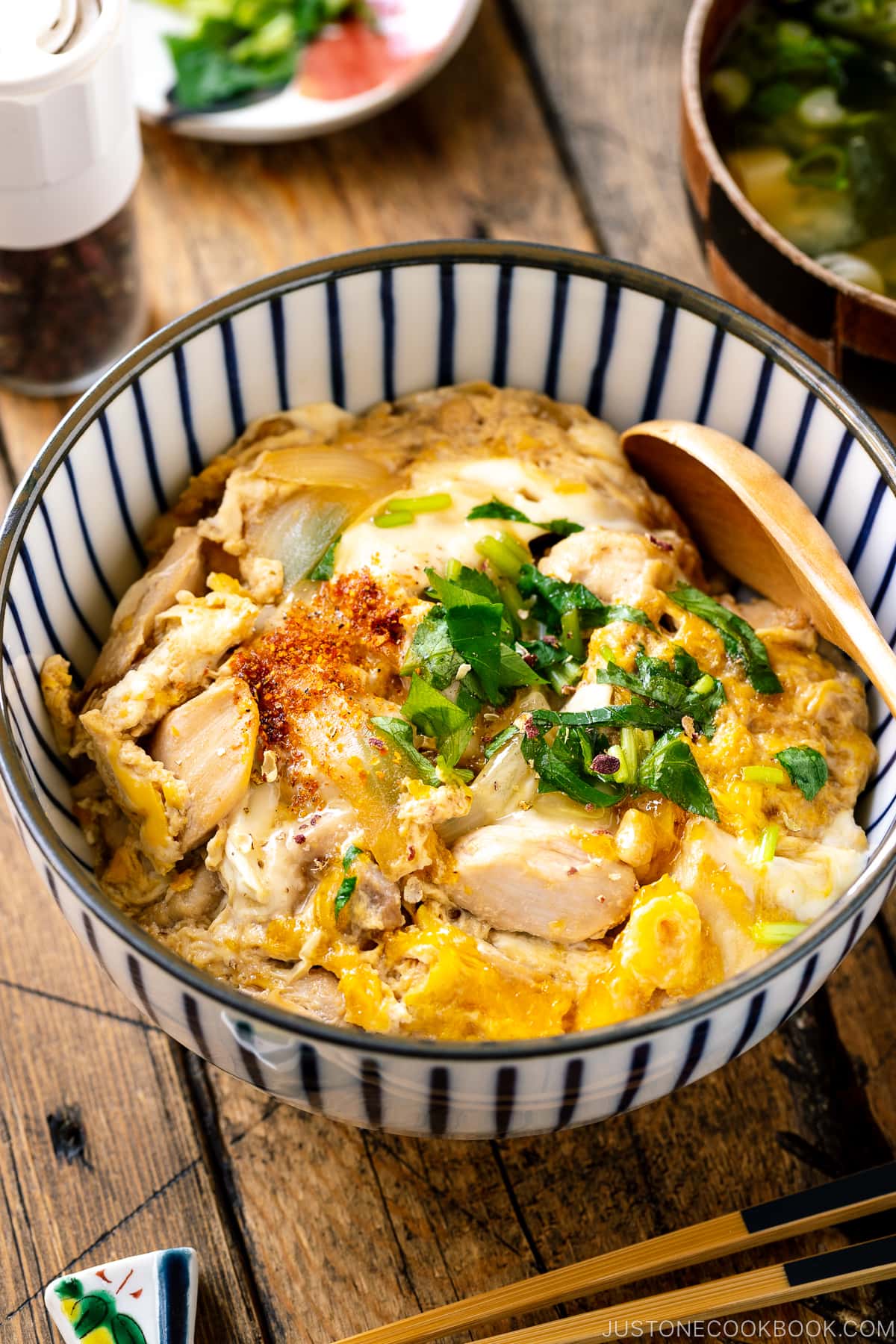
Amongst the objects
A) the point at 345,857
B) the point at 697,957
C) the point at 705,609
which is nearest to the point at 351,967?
the point at 345,857

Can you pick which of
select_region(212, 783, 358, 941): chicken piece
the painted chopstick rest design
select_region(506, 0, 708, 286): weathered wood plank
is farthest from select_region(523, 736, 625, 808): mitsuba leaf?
select_region(506, 0, 708, 286): weathered wood plank

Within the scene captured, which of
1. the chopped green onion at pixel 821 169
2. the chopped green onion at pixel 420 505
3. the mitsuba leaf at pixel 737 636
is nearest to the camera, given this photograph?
the mitsuba leaf at pixel 737 636

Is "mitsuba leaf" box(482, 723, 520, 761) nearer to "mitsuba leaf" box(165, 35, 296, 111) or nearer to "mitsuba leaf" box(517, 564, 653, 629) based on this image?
"mitsuba leaf" box(517, 564, 653, 629)

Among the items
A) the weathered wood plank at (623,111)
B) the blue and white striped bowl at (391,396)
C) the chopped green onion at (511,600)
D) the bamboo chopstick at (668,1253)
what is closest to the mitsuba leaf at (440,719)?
the chopped green onion at (511,600)

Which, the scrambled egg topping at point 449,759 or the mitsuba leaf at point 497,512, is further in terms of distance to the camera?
the mitsuba leaf at point 497,512

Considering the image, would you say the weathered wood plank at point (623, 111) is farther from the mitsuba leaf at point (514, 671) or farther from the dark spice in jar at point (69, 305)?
the mitsuba leaf at point (514, 671)

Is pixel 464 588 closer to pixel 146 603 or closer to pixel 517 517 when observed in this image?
pixel 517 517

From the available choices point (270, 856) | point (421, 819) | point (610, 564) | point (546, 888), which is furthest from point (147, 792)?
point (610, 564)
